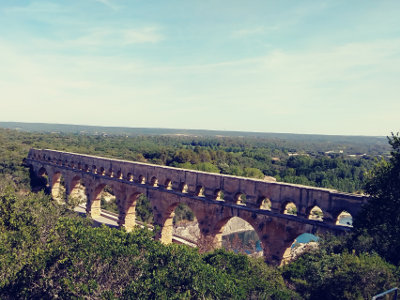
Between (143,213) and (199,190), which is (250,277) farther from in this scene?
(143,213)

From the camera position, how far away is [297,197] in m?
13.0

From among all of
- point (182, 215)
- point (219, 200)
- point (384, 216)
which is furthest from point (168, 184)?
point (182, 215)

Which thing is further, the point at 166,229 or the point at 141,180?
the point at 141,180

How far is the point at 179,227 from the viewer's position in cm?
2906

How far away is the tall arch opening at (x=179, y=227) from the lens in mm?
18328

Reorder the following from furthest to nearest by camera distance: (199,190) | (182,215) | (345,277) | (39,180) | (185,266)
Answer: (182,215) → (39,180) → (199,190) → (345,277) → (185,266)

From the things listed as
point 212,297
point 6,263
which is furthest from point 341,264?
point 6,263

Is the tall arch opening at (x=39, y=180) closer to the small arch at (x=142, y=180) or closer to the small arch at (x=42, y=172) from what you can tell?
the small arch at (x=42, y=172)

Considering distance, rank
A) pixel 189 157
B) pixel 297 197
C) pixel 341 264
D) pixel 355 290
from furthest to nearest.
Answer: pixel 189 157
pixel 297 197
pixel 341 264
pixel 355 290

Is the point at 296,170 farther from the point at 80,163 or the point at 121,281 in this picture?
the point at 121,281

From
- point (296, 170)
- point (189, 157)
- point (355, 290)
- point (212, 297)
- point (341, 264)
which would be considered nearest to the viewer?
point (212, 297)

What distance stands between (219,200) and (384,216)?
727cm

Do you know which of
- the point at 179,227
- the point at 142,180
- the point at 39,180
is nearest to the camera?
the point at 142,180

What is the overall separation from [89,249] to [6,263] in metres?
2.33
